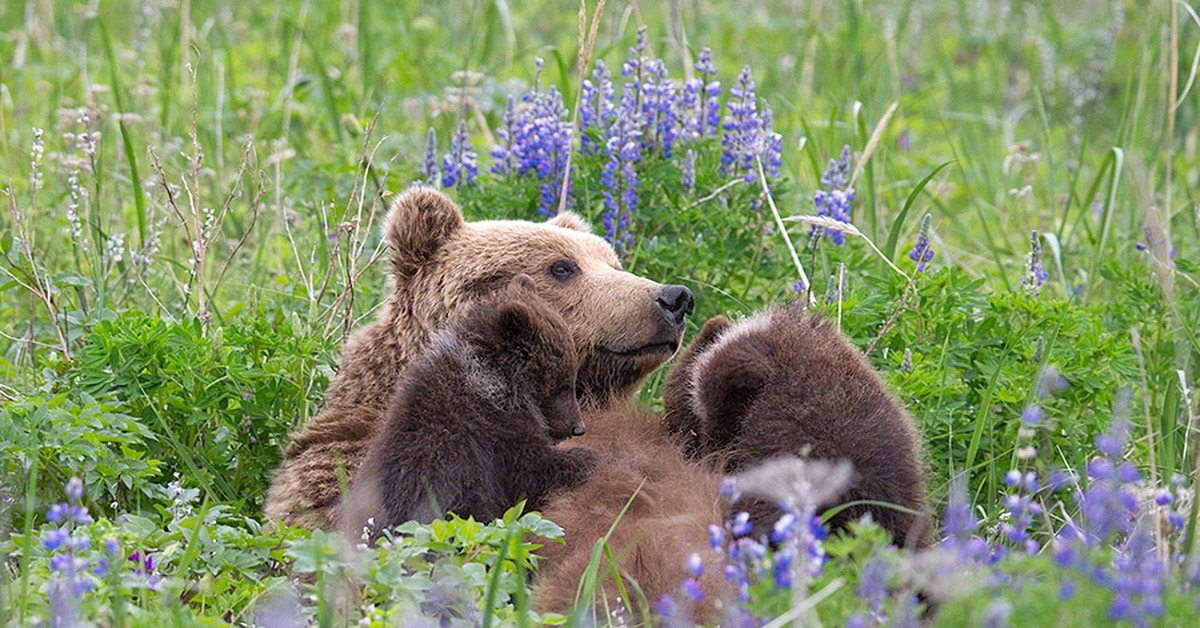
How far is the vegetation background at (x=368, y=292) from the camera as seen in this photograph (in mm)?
2934

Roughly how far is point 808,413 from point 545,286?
114 centimetres

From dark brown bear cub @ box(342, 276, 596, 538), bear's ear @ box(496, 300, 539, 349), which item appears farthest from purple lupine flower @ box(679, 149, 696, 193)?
bear's ear @ box(496, 300, 539, 349)

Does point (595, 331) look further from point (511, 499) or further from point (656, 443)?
point (511, 499)

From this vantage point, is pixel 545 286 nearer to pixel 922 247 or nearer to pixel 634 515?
pixel 634 515

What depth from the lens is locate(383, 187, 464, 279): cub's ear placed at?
411cm

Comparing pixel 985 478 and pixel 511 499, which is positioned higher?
pixel 511 499

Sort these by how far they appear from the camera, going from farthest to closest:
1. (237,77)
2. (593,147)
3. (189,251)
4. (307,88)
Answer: (237,77)
(307,88)
(189,251)
(593,147)

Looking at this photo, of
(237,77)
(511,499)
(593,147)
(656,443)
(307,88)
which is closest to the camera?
(511,499)

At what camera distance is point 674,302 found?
12.9ft

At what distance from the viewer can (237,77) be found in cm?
823

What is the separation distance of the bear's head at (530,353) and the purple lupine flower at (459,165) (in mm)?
1745

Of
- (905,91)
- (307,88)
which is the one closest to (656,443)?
(307,88)

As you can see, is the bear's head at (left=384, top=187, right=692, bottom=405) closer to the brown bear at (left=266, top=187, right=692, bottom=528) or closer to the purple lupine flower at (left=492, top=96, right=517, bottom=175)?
the brown bear at (left=266, top=187, right=692, bottom=528)

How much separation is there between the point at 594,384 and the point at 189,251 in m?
2.41
